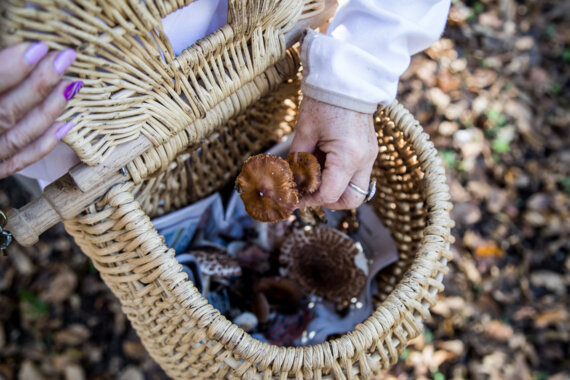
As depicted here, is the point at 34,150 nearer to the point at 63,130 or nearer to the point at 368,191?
the point at 63,130

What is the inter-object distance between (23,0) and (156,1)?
22 centimetres

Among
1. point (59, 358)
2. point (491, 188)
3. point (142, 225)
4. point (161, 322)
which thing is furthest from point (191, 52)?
point (491, 188)

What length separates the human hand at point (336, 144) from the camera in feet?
3.37

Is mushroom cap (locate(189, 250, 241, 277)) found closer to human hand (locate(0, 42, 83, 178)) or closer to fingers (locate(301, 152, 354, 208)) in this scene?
fingers (locate(301, 152, 354, 208))

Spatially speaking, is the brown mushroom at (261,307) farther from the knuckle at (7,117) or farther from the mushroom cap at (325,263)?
the knuckle at (7,117)

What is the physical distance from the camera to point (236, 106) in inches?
45.3

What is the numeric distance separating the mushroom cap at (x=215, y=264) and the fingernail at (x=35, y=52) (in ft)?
2.66

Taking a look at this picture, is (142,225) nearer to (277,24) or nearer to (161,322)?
(161,322)

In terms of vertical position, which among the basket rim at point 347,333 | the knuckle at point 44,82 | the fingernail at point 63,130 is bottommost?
the basket rim at point 347,333

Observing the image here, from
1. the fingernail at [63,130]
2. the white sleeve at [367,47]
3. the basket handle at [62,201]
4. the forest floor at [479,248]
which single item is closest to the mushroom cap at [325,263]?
the white sleeve at [367,47]

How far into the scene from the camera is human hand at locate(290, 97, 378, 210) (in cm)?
103

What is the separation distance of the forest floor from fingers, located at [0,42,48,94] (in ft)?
4.49

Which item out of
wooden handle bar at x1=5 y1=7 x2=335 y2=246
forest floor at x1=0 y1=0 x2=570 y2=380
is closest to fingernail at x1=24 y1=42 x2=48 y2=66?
wooden handle bar at x1=5 y1=7 x2=335 y2=246

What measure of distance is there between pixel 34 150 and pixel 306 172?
0.57m
